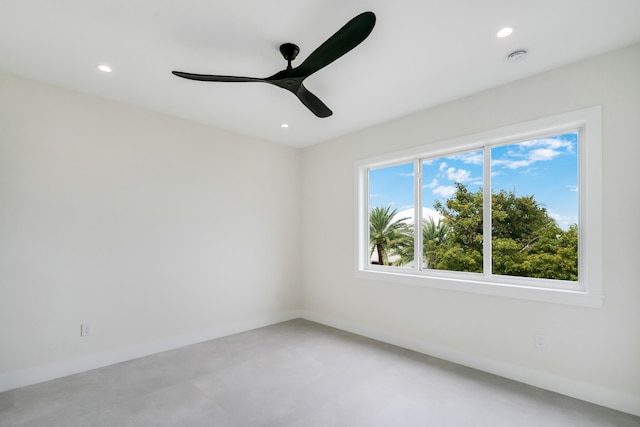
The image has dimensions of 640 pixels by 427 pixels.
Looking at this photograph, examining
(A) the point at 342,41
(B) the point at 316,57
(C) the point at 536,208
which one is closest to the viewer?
(A) the point at 342,41

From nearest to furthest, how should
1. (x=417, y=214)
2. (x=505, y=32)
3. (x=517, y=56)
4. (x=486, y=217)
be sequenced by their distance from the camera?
(x=505, y=32)
(x=517, y=56)
(x=486, y=217)
(x=417, y=214)

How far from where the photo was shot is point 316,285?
184 inches

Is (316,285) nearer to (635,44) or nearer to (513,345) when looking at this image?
(513,345)

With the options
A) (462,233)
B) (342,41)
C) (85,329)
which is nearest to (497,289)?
(462,233)

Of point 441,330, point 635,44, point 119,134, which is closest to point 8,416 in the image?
Answer: point 119,134

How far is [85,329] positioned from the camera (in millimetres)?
2980

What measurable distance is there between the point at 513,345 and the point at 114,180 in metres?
4.09

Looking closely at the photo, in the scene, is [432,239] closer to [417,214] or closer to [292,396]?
[417,214]

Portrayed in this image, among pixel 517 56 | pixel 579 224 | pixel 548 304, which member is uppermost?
pixel 517 56

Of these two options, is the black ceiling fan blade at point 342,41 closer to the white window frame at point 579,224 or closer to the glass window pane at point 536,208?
the white window frame at point 579,224

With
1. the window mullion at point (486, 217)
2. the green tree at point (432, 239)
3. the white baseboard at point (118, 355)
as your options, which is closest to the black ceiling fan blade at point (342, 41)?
the window mullion at point (486, 217)

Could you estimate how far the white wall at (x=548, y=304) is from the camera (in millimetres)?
2277

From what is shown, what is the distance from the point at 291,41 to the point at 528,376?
3270 mm

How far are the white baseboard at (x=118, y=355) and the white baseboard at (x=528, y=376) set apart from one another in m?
1.63
